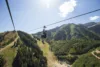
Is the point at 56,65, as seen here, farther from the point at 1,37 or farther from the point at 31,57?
the point at 1,37

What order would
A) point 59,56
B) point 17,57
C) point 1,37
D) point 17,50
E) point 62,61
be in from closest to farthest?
point 17,57 → point 17,50 → point 62,61 → point 59,56 → point 1,37

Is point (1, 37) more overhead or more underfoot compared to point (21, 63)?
more underfoot

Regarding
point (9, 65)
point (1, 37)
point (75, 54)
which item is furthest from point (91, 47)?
point (1, 37)

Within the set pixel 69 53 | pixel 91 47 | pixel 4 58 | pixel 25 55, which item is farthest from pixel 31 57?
pixel 91 47

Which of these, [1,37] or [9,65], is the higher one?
[9,65]

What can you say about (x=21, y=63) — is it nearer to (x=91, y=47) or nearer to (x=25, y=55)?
(x=25, y=55)

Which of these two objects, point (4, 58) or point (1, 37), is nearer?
point (4, 58)

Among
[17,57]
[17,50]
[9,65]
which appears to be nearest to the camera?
[9,65]

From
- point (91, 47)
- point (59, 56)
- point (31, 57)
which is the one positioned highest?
point (31, 57)

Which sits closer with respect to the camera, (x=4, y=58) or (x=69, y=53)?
(x=4, y=58)
